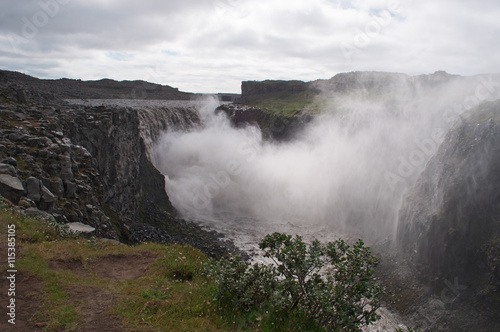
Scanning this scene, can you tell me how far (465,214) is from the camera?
877 inches


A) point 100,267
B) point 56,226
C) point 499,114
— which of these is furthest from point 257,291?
point 499,114

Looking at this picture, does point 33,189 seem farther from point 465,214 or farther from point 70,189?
point 465,214

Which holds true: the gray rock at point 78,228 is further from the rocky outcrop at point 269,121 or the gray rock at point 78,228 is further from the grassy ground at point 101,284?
the rocky outcrop at point 269,121

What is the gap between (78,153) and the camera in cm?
1900

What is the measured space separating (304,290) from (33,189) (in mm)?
11358

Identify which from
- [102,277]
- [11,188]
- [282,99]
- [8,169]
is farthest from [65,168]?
[282,99]

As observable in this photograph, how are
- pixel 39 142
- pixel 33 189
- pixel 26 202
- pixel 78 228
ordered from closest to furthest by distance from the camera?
pixel 26 202 < pixel 78 228 < pixel 33 189 < pixel 39 142

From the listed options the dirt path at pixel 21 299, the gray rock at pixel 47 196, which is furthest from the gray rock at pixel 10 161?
the dirt path at pixel 21 299

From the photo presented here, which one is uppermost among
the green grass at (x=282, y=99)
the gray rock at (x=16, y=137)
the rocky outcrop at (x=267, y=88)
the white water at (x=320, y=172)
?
the rocky outcrop at (x=267, y=88)

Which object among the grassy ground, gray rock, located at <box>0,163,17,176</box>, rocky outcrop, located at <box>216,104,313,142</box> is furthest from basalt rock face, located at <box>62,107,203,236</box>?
rocky outcrop, located at <box>216,104,313,142</box>

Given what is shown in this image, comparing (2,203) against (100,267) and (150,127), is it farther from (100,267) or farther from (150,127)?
(150,127)

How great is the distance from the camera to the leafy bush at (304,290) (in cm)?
843

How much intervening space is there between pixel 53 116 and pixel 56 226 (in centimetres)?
1311

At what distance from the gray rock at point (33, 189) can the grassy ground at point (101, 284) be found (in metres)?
1.57
